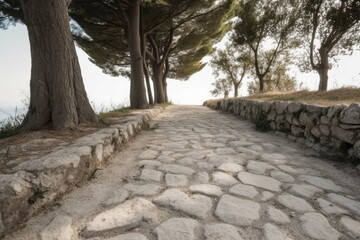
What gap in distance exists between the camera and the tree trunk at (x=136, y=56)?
868 cm

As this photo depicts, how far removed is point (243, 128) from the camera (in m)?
5.69

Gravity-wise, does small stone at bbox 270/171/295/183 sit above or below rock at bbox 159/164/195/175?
below

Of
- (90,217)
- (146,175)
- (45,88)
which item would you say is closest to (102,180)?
(146,175)

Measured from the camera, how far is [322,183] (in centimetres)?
256

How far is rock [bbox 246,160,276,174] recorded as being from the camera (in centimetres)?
287

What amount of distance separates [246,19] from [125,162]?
13.3m

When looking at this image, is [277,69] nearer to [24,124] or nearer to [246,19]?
[246,19]

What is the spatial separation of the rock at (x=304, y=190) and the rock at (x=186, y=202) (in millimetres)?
871

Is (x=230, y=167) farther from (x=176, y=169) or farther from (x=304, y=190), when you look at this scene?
(x=304, y=190)

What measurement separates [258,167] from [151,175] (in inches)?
50.2

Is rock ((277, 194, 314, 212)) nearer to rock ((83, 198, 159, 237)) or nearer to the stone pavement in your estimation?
the stone pavement

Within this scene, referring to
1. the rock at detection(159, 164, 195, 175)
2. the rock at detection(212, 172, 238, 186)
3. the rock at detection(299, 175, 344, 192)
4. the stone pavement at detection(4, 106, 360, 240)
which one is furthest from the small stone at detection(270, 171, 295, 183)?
the rock at detection(159, 164, 195, 175)

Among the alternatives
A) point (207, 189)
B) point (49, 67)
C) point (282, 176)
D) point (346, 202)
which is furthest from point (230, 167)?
point (49, 67)

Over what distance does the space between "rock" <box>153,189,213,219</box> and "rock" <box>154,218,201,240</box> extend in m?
0.12
